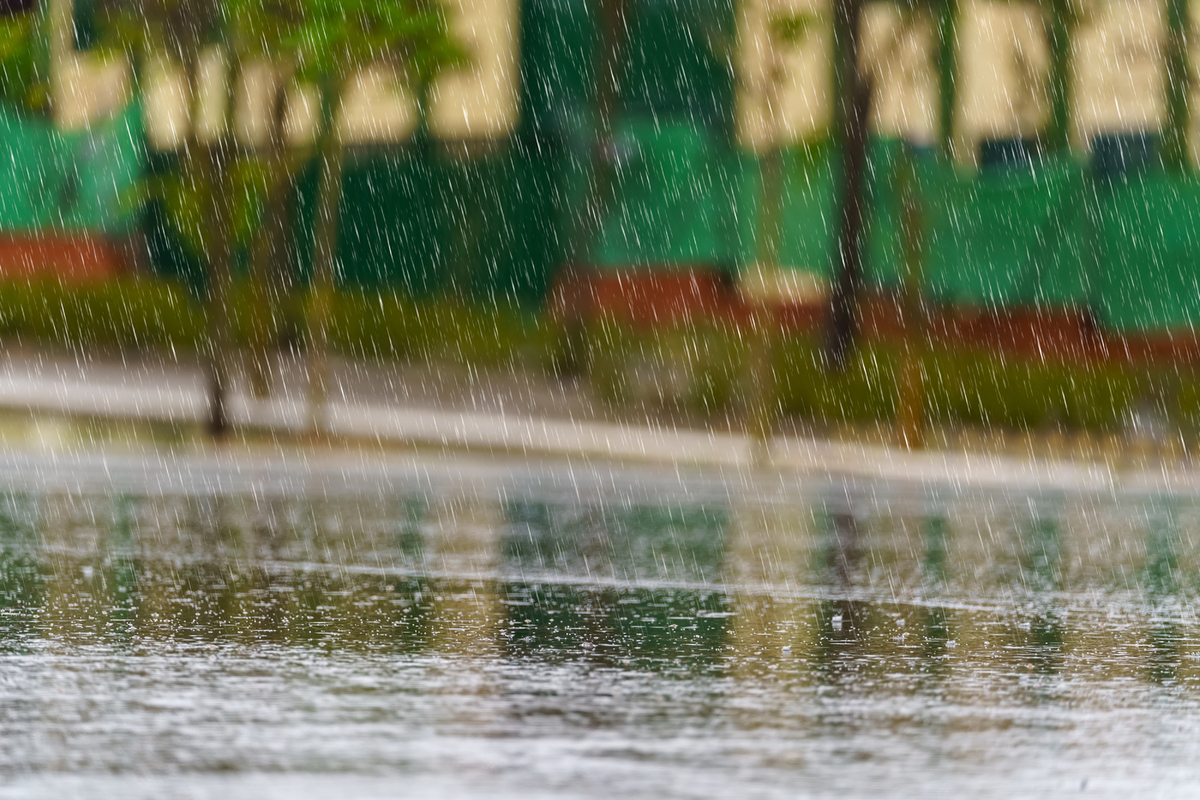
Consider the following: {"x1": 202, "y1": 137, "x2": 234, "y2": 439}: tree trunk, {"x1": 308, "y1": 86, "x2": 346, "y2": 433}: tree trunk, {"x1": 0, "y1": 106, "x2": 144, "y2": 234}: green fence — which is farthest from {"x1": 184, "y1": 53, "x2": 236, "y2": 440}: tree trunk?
{"x1": 0, "y1": 106, "x2": 144, "y2": 234}: green fence

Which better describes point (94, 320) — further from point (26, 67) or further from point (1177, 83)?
point (1177, 83)

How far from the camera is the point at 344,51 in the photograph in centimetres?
2842

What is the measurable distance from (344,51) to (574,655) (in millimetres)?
17517

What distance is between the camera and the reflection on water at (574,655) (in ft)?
29.0

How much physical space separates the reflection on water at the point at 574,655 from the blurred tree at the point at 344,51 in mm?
7603

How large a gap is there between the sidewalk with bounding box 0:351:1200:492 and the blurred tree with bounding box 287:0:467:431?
4.14ft

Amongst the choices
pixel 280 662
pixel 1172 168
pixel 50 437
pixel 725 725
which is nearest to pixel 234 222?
pixel 50 437

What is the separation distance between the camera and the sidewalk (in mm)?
27766

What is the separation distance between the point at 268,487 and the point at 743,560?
670cm

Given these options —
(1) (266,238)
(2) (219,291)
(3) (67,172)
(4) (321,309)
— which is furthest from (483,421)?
(3) (67,172)

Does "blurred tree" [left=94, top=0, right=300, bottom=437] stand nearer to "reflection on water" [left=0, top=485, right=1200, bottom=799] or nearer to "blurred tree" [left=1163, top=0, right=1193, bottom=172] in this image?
"reflection on water" [left=0, top=485, right=1200, bottom=799]

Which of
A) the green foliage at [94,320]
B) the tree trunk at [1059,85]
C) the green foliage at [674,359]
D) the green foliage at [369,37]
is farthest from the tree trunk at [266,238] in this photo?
the tree trunk at [1059,85]

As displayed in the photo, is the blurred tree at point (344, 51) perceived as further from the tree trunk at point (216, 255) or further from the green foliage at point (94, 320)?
the green foliage at point (94, 320)

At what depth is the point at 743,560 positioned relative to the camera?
17734mm
